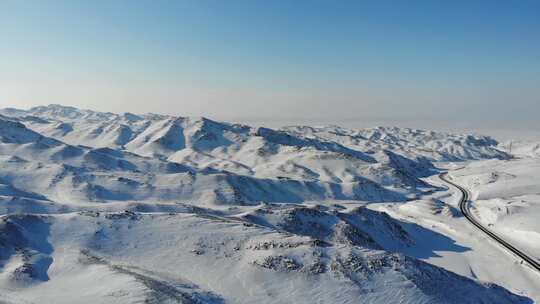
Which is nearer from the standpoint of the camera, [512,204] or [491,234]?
[491,234]

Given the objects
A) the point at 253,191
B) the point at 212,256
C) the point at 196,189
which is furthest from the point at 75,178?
the point at 212,256

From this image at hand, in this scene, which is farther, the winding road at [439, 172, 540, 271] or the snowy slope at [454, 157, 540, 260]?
the snowy slope at [454, 157, 540, 260]

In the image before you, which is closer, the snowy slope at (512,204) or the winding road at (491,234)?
the winding road at (491,234)

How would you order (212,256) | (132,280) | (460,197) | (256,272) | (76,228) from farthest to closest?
(460,197) → (76,228) → (212,256) → (256,272) → (132,280)

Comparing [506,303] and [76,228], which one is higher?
[76,228]

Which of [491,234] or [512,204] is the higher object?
[512,204]

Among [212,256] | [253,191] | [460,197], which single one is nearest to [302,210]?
[212,256]

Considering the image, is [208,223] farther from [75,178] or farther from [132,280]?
[75,178]

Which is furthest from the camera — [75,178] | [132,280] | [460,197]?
[460,197]

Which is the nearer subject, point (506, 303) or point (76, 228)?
point (506, 303)
